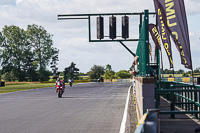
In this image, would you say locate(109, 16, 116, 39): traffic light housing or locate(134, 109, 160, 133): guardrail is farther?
locate(109, 16, 116, 39): traffic light housing

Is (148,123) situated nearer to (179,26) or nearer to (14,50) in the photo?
(179,26)

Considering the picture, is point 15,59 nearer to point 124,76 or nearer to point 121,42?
point 124,76

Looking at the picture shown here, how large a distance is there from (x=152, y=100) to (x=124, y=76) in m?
124

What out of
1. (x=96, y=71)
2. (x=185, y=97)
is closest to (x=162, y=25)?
(x=185, y=97)

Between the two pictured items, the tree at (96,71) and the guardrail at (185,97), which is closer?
the guardrail at (185,97)

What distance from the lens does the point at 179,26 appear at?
27.9ft

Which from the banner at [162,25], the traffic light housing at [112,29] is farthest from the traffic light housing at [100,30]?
the banner at [162,25]

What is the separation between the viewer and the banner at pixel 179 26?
28.0 feet

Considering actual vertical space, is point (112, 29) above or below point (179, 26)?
above

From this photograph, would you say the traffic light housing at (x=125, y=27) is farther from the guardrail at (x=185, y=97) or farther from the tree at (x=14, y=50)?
the tree at (x=14, y=50)

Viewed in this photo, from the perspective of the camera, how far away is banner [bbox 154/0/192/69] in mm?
8523

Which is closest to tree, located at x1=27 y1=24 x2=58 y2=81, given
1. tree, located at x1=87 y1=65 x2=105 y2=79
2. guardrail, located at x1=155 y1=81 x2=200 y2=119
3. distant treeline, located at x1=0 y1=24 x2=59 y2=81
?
distant treeline, located at x1=0 y1=24 x2=59 y2=81

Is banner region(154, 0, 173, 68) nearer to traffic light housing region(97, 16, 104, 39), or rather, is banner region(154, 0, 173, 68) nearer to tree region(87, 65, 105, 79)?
traffic light housing region(97, 16, 104, 39)

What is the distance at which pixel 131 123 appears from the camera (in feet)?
34.1
